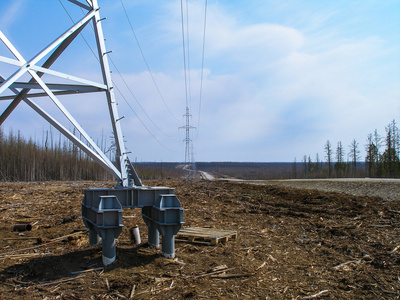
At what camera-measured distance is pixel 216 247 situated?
708 centimetres

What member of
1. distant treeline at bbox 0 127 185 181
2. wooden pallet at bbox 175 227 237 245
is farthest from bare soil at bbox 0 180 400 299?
distant treeline at bbox 0 127 185 181

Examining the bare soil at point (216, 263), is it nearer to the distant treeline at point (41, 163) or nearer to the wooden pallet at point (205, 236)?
the wooden pallet at point (205, 236)

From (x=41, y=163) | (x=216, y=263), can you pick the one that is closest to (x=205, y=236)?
(x=216, y=263)

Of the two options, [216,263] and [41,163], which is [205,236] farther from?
[41,163]

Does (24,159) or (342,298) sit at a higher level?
(24,159)

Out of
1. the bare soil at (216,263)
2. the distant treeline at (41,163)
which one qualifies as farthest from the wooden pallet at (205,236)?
the distant treeline at (41,163)

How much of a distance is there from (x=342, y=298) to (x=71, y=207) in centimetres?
935

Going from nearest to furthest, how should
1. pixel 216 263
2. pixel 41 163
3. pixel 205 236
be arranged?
pixel 216 263
pixel 205 236
pixel 41 163

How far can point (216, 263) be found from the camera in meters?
6.03

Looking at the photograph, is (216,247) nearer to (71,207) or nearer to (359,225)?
(359,225)

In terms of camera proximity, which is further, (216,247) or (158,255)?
(216,247)

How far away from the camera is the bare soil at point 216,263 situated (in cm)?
482

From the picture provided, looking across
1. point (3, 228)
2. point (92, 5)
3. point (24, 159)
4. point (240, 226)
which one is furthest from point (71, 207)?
point (24, 159)

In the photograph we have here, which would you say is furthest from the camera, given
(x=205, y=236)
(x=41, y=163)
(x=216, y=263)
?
(x=41, y=163)
